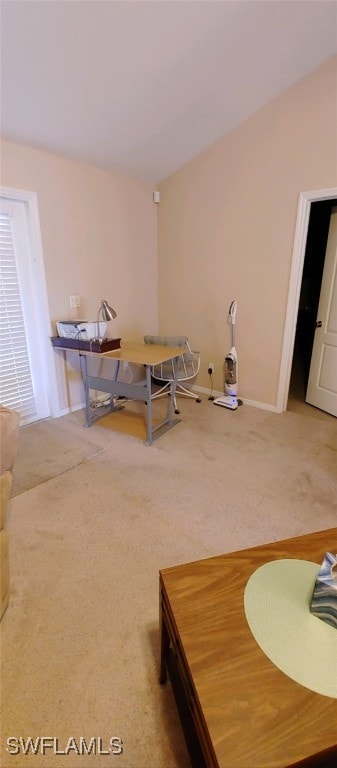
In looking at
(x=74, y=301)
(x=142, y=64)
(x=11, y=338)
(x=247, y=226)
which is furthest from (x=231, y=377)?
(x=142, y=64)

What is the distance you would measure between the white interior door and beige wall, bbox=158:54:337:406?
41cm

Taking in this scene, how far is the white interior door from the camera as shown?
3.07 m

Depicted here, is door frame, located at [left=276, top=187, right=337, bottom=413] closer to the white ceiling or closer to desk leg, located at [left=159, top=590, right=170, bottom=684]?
the white ceiling

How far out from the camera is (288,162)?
2836 millimetres

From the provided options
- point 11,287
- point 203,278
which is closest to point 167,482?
point 11,287

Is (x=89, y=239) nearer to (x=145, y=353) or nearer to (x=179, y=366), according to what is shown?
(x=145, y=353)

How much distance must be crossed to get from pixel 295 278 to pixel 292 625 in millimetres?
2761

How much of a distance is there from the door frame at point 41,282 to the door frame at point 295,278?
217 cm

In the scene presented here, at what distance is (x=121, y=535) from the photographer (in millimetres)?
1825

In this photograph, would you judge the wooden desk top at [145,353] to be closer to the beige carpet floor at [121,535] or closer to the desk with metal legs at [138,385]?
the desk with metal legs at [138,385]

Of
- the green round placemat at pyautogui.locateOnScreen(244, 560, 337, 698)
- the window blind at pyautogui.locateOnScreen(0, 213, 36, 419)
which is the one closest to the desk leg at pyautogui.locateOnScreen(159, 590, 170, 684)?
the green round placemat at pyautogui.locateOnScreen(244, 560, 337, 698)

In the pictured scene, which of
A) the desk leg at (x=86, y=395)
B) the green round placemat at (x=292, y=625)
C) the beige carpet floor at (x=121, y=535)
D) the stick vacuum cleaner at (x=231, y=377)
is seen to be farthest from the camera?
the stick vacuum cleaner at (x=231, y=377)

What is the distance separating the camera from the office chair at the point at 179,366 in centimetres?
319

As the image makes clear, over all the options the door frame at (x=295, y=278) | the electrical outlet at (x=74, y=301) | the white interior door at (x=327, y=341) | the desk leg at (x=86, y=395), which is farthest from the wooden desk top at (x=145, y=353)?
the white interior door at (x=327, y=341)
